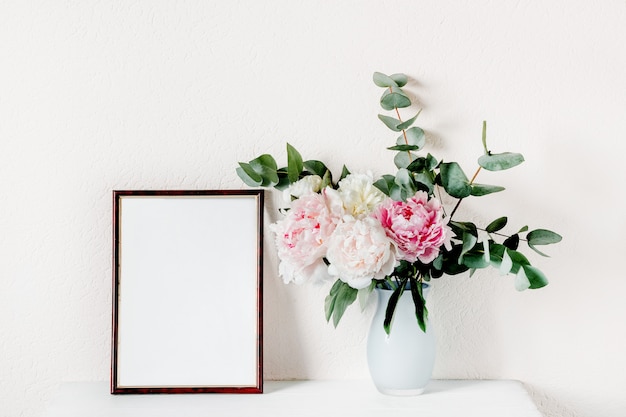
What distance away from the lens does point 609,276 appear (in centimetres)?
127

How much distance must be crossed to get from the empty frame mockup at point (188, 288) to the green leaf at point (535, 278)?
452 millimetres

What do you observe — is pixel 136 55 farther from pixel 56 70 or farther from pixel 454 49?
pixel 454 49

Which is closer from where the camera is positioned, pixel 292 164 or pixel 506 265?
pixel 506 265

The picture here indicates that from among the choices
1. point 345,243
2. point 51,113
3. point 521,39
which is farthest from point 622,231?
point 51,113

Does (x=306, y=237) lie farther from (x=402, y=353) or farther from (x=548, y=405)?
(x=548, y=405)

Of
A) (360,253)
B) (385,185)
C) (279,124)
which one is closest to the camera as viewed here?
(360,253)

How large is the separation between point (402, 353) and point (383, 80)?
1.55ft

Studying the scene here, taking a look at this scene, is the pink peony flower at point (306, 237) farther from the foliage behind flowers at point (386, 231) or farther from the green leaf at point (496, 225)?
the green leaf at point (496, 225)

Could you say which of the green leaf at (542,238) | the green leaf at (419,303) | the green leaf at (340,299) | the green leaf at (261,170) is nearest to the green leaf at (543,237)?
the green leaf at (542,238)

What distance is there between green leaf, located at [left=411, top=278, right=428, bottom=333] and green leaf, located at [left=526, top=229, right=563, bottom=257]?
20cm

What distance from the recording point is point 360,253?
103 centimetres

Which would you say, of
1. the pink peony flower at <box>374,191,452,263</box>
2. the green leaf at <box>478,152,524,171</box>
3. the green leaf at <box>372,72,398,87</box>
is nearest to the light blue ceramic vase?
the pink peony flower at <box>374,191,452,263</box>

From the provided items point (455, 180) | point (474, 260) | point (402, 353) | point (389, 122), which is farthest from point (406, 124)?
point (402, 353)

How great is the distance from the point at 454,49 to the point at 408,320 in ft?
1.63
